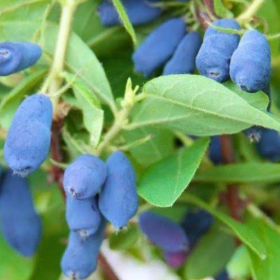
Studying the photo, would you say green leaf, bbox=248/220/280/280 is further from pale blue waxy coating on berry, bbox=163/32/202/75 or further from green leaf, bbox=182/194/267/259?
pale blue waxy coating on berry, bbox=163/32/202/75

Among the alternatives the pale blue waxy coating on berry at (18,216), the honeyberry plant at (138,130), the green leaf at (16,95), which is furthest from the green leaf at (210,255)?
the green leaf at (16,95)

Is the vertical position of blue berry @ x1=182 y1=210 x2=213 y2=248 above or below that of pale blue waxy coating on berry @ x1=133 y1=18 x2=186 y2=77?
below

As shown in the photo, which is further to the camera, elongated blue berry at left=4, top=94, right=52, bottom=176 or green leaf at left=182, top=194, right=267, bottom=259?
green leaf at left=182, top=194, right=267, bottom=259

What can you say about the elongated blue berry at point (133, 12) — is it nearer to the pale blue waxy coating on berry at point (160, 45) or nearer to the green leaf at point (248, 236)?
the pale blue waxy coating on berry at point (160, 45)

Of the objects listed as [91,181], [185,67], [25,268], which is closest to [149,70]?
[185,67]

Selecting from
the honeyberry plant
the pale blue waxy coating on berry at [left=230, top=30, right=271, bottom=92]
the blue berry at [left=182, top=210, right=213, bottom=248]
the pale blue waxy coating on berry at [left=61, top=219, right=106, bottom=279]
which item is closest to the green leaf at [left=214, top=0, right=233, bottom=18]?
the honeyberry plant

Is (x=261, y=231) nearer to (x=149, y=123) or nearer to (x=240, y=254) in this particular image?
(x=240, y=254)

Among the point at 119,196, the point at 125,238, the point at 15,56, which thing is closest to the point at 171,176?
the point at 119,196
